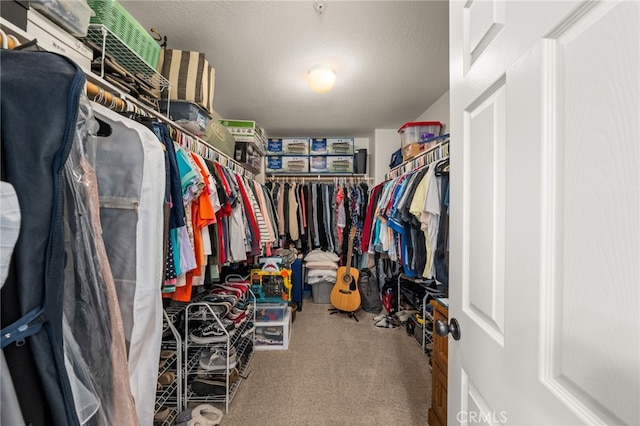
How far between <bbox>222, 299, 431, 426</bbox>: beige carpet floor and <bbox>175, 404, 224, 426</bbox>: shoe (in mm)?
68

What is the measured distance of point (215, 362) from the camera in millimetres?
1580

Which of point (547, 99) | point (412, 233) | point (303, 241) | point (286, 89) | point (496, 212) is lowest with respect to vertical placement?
point (303, 241)

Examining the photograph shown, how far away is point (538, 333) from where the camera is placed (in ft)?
1.40

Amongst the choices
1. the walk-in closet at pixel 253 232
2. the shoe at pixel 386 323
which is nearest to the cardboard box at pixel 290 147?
the walk-in closet at pixel 253 232

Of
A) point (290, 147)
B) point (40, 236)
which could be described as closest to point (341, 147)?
point (290, 147)

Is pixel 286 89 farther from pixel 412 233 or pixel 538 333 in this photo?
pixel 538 333

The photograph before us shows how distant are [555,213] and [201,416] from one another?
5.83ft

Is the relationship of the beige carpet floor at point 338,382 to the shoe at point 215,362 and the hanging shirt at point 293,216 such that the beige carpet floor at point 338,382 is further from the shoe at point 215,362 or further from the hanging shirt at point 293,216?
the hanging shirt at point 293,216

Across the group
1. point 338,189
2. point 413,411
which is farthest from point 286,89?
point 413,411

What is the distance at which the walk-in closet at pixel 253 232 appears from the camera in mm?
351

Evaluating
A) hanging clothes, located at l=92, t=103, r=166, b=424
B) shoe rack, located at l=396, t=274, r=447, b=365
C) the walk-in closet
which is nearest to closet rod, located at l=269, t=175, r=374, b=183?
shoe rack, located at l=396, t=274, r=447, b=365

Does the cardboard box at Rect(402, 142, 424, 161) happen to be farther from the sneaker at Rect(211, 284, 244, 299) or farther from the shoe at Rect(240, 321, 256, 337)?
the shoe at Rect(240, 321, 256, 337)

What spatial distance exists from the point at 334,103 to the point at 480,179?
7.69 feet

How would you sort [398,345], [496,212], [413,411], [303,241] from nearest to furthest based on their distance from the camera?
[496,212], [413,411], [398,345], [303,241]
